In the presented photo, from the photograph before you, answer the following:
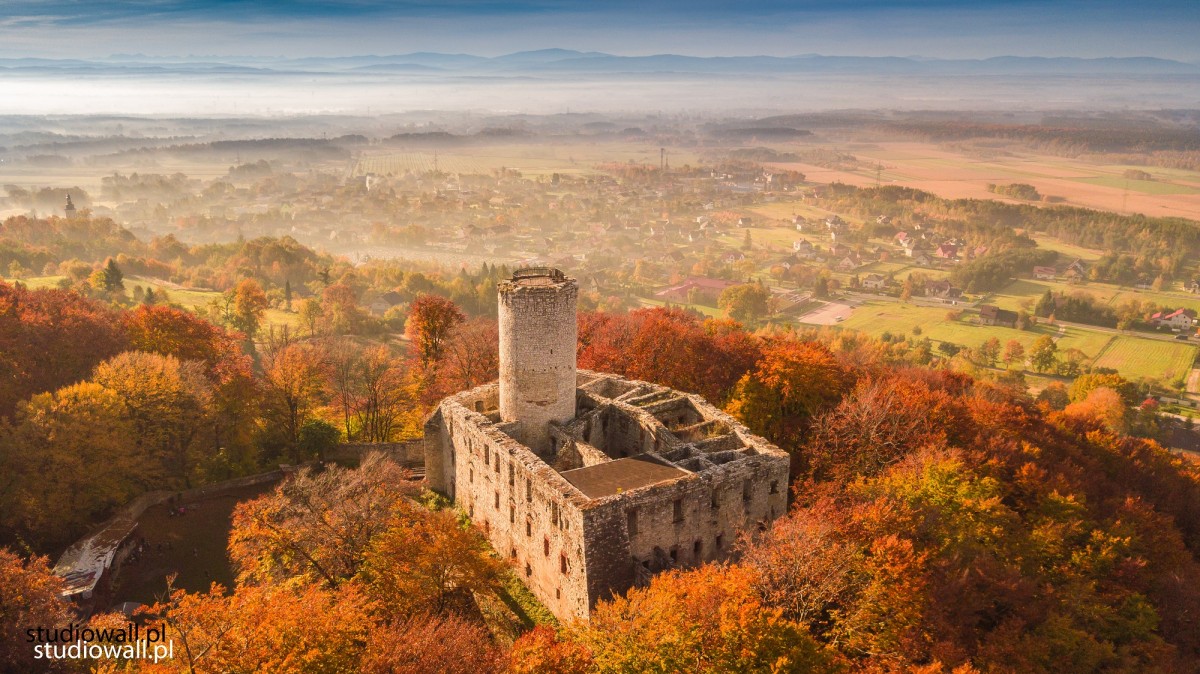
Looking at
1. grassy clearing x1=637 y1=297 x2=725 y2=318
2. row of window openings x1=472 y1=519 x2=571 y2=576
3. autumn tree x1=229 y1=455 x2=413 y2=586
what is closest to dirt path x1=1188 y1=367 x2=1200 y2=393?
grassy clearing x1=637 y1=297 x2=725 y2=318

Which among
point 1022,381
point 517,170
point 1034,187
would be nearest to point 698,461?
point 1022,381

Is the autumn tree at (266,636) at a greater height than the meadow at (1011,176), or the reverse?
the meadow at (1011,176)

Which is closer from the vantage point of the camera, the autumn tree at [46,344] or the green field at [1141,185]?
the autumn tree at [46,344]

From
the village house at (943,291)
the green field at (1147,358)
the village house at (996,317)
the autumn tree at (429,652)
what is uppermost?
the autumn tree at (429,652)

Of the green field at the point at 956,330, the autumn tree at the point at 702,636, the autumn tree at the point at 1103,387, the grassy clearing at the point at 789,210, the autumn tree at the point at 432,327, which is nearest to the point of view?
the autumn tree at the point at 702,636

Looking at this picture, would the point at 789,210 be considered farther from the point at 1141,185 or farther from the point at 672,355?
the point at 672,355

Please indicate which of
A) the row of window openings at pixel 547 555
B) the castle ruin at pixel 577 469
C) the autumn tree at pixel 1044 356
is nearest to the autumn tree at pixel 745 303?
the autumn tree at pixel 1044 356

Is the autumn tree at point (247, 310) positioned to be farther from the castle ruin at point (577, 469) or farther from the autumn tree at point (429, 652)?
the autumn tree at point (429, 652)
